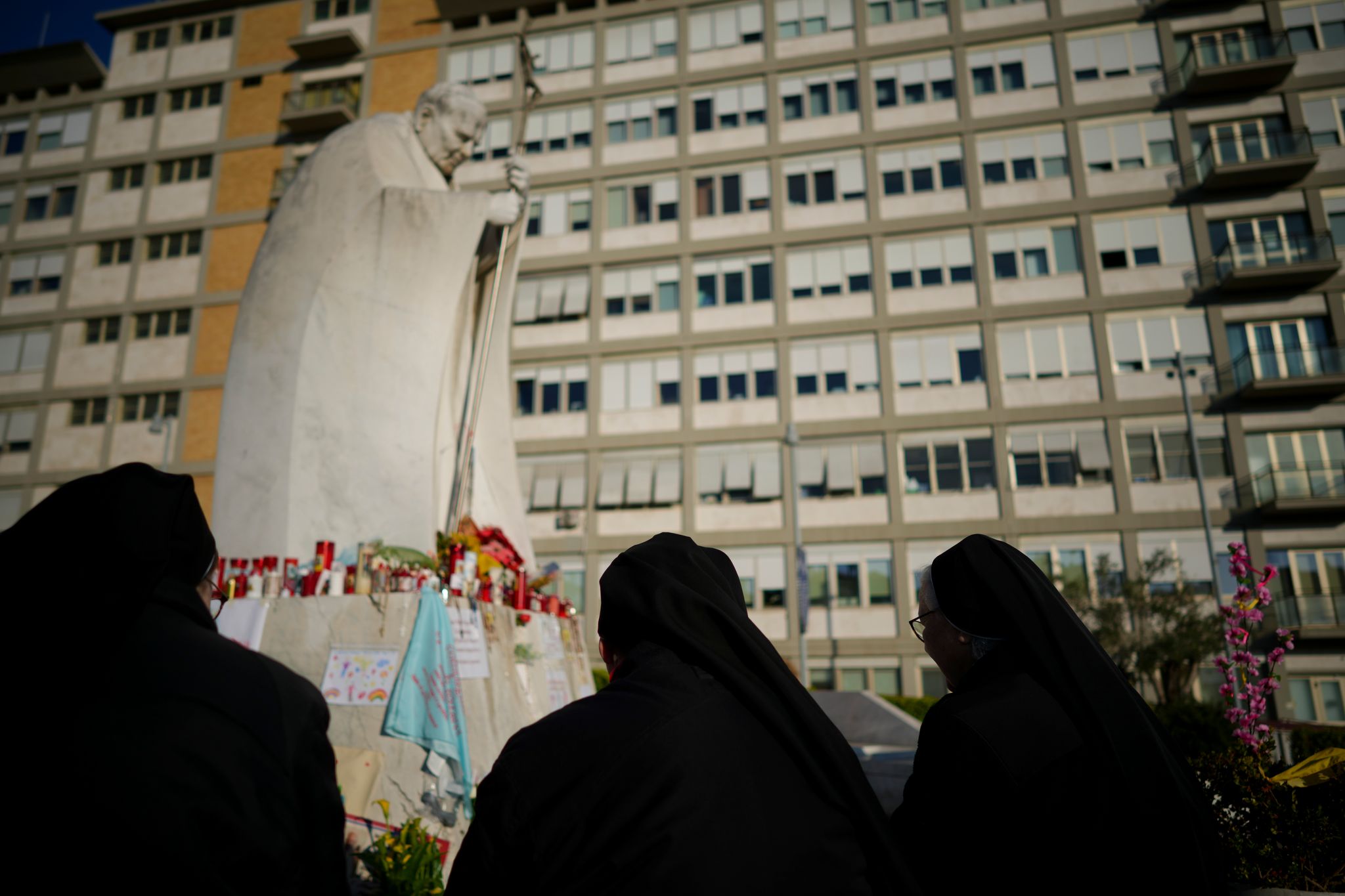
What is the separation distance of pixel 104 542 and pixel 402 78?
40.5 meters

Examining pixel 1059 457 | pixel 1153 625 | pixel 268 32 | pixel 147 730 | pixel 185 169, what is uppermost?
pixel 268 32

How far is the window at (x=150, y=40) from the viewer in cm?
4059

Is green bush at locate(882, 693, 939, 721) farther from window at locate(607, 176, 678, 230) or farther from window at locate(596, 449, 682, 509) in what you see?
window at locate(607, 176, 678, 230)

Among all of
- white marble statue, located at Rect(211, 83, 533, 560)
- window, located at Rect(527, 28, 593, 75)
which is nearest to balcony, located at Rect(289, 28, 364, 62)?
window, located at Rect(527, 28, 593, 75)

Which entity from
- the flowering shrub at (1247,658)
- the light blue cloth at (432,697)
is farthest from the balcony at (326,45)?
the flowering shrub at (1247,658)

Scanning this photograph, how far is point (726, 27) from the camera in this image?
34875mm

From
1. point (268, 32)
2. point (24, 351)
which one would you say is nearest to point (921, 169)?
point (268, 32)

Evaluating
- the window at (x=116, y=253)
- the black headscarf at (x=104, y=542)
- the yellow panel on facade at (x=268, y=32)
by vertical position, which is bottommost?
the black headscarf at (x=104, y=542)

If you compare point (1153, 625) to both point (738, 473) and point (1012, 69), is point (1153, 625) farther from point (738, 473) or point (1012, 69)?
point (1012, 69)

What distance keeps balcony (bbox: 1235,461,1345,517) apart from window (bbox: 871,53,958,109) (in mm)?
16088

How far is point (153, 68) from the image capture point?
40062 mm

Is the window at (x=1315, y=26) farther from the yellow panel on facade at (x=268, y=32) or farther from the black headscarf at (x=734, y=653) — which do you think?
the yellow panel on facade at (x=268, y=32)

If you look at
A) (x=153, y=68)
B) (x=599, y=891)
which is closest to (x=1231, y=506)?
(x=599, y=891)

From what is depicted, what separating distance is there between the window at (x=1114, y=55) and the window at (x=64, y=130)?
40.1 metres
